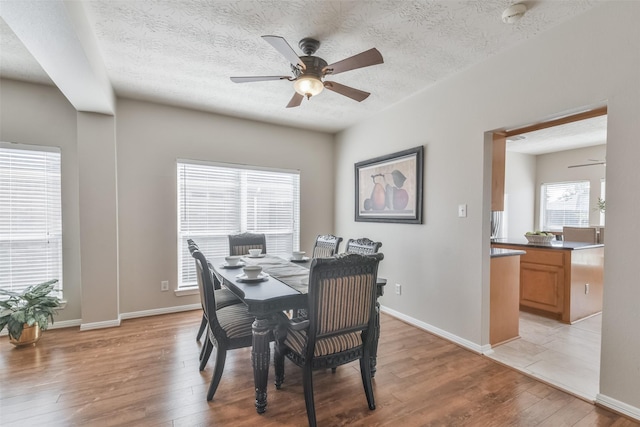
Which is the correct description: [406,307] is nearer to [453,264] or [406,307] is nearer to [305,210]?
[453,264]

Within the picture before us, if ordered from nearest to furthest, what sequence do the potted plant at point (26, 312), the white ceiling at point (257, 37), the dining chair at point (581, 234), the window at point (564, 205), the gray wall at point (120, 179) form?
1. the white ceiling at point (257, 37)
2. the potted plant at point (26, 312)
3. the gray wall at point (120, 179)
4. the dining chair at point (581, 234)
5. the window at point (564, 205)

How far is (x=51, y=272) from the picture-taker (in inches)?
127

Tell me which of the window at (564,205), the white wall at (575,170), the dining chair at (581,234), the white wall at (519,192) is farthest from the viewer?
the white wall at (519,192)

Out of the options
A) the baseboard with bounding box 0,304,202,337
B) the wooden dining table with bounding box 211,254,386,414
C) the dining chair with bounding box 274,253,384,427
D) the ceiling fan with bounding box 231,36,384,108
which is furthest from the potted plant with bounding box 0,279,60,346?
the ceiling fan with bounding box 231,36,384,108

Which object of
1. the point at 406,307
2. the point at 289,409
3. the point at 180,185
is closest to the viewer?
the point at 289,409

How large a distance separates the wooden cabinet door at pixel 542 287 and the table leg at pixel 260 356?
11.8 ft

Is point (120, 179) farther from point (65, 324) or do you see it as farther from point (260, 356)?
point (260, 356)

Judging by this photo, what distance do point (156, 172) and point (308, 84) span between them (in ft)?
8.37

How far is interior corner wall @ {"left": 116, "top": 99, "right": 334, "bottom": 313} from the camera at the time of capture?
140 inches

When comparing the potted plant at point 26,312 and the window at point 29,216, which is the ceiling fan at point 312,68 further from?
the potted plant at point 26,312

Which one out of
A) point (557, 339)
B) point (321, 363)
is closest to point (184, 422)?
point (321, 363)

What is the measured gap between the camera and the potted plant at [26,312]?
2.66 meters

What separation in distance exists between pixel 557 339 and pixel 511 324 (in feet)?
1.59

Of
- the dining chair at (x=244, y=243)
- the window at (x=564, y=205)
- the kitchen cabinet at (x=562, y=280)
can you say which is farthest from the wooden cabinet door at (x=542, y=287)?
the dining chair at (x=244, y=243)
